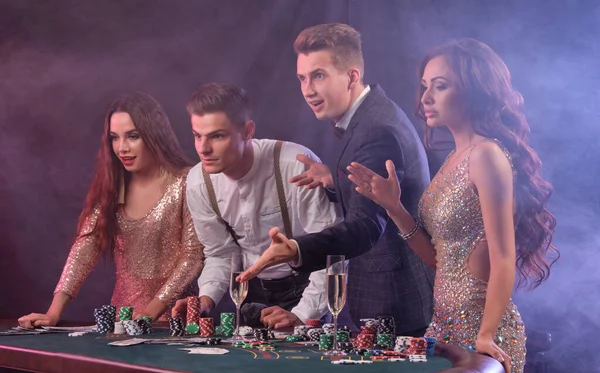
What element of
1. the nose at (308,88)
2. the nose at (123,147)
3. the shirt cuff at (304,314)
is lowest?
the shirt cuff at (304,314)

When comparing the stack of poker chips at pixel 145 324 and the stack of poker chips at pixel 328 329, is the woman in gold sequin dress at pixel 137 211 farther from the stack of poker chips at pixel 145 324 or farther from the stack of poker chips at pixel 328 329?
the stack of poker chips at pixel 328 329

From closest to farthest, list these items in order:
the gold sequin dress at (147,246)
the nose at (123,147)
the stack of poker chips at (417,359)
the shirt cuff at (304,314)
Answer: the stack of poker chips at (417,359)
the shirt cuff at (304,314)
the gold sequin dress at (147,246)
the nose at (123,147)

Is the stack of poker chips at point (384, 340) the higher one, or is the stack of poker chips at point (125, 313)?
the stack of poker chips at point (125, 313)

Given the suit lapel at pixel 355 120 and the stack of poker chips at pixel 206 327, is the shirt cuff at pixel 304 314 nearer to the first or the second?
the suit lapel at pixel 355 120

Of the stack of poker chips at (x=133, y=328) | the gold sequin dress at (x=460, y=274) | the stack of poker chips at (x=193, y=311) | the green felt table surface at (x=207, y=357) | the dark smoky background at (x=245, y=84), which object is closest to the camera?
the green felt table surface at (x=207, y=357)

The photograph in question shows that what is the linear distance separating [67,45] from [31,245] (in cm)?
132

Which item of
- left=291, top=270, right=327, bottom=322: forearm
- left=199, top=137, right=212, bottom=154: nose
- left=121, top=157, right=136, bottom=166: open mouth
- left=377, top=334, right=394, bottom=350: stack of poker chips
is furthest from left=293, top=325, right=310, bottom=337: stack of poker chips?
left=121, top=157, right=136, bottom=166: open mouth

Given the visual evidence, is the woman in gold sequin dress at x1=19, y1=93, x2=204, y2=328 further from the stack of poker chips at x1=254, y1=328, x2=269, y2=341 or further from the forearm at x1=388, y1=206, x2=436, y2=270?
the stack of poker chips at x1=254, y1=328, x2=269, y2=341

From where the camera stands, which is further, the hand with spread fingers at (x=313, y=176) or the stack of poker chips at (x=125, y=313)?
the hand with spread fingers at (x=313, y=176)

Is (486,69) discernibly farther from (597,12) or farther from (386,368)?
(386,368)

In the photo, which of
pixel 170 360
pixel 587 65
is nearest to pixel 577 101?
pixel 587 65

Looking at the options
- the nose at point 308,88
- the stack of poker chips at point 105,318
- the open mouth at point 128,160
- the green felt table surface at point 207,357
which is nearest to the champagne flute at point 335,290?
the green felt table surface at point 207,357

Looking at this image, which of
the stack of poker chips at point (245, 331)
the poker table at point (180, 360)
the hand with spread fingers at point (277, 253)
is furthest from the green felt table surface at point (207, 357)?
the hand with spread fingers at point (277, 253)

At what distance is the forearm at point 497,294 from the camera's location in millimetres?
2535
